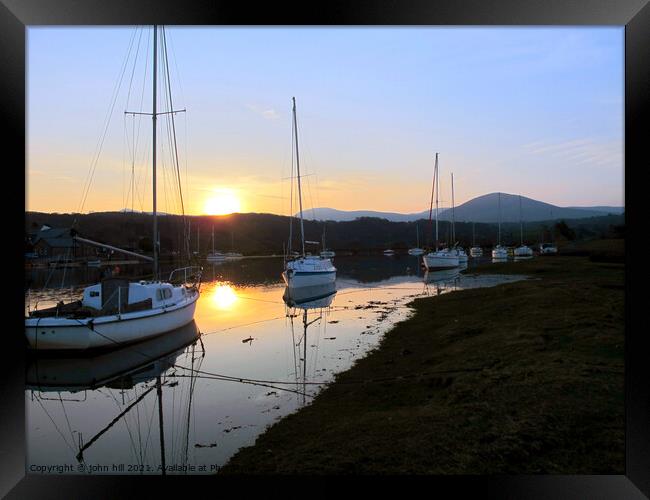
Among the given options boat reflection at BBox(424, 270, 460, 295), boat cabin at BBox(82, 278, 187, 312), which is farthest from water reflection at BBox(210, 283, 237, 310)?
boat reflection at BBox(424, 270, 460, 295)

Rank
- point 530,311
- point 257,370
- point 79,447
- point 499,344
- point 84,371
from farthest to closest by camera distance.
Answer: point 530,311
point 84,371
point 257,370
point 499,344
point 79,447

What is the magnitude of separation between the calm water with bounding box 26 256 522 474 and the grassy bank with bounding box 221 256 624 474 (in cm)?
62

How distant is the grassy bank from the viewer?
3.96 meters

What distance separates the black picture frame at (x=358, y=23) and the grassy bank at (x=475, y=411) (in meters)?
0.61

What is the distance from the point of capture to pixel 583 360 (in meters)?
6.29

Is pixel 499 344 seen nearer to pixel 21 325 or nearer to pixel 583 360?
pixel 583 360

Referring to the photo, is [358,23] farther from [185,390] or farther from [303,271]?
[303,271]

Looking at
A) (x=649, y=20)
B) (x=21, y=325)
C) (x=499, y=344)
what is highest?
(x=649, y=20)

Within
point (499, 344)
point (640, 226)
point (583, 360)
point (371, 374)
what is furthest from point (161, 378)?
point (640, 226)

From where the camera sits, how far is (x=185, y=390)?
786 cm

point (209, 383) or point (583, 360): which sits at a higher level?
point (583, 360)

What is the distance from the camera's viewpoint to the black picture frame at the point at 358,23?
314 centimetres

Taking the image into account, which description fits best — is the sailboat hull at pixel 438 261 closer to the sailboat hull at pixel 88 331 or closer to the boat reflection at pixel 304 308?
the boat reflection at pixel 304 308

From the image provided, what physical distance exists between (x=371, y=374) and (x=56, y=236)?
970cm
